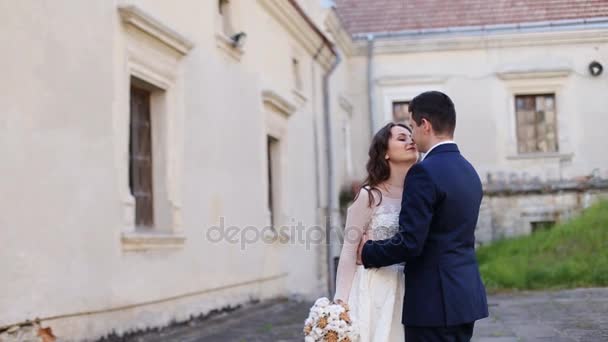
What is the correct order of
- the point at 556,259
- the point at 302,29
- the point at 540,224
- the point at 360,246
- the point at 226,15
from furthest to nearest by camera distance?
the point at 540,224
the point at 302,29
the point at 556,259
the point at 226,15
the point at 360,246

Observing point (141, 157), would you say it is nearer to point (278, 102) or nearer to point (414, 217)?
point (278, 102)

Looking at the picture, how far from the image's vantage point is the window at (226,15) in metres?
12.3

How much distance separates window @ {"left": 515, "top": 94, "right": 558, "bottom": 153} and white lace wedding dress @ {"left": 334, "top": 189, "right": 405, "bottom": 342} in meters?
19.8

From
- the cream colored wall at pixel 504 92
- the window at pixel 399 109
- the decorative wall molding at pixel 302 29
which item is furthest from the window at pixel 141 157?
the window at pixel 399 109

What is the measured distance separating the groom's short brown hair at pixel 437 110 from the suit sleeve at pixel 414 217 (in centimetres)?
22

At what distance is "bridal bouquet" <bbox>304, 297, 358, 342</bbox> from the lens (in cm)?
366

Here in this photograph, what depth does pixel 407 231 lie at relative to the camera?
11.3 feet

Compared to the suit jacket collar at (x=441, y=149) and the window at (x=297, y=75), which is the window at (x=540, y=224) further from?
the suit jacket collar at (x=441, y=149)

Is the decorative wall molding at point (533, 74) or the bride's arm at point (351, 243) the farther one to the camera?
the decorative wall molding at point (533, 74)

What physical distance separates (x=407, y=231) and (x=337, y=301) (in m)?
0.63

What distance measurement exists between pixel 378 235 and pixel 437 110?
69cm

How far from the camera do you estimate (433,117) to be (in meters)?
3.59

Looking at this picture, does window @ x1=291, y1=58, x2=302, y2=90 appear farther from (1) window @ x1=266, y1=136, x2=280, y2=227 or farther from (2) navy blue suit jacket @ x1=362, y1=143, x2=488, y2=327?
(2) navy blue suit jacket @ x1=362, y1=143, x2=488, y2=327

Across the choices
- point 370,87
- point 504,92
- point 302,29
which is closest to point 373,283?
point 302,29
